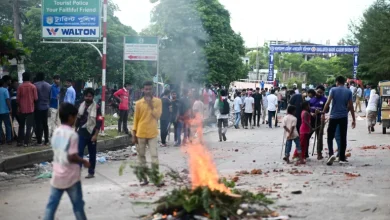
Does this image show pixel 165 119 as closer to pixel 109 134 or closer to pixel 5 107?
pixel 109 134

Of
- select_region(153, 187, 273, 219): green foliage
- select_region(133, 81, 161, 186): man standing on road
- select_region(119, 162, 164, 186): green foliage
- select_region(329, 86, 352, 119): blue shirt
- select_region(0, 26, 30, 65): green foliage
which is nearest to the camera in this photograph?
select_region(153, 187, 273, 219): green foliage

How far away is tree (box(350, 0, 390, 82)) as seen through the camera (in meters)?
43.9

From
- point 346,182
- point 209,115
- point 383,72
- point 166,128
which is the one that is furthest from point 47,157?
point 383,72

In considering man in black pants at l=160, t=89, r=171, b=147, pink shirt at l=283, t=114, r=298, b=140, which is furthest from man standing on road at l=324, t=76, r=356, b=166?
man in black pants at l=160, t=89, r=171, b=147

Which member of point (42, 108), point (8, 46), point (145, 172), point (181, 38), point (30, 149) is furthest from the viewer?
point (181, 38)

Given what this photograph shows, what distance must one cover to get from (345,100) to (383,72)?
120 ft

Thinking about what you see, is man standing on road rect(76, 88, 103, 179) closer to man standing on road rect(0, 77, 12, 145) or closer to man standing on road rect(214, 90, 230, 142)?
man standing on road rect(0, 77, 12, 145)

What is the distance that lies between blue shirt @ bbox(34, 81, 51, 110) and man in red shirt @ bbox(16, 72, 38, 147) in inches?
8.8

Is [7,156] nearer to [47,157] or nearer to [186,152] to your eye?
[47,157]

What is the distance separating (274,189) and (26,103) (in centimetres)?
713

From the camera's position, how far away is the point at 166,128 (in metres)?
17.5

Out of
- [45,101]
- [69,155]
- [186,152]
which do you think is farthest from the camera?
[186,152]

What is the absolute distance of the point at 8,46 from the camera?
495 inches

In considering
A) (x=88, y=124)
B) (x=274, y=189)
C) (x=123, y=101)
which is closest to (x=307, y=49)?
(x=123, y=101)
